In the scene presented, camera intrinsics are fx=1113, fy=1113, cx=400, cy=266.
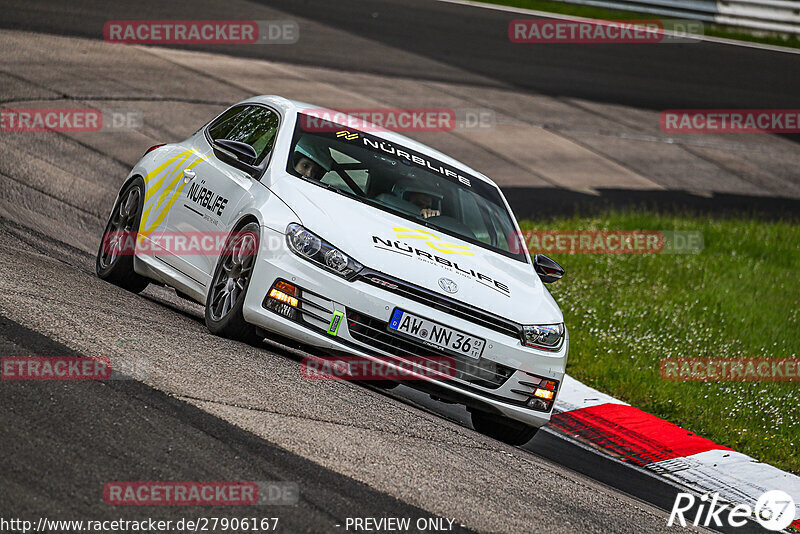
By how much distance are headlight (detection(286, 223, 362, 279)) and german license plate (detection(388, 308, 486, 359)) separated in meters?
0.38

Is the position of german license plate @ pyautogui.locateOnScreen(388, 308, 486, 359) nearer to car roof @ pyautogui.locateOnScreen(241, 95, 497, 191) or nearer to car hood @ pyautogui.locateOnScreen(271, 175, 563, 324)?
car hood @ pyautogui.locateOnScreen(271, 175, 563, 324)

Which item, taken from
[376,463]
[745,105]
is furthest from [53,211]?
[745,105]

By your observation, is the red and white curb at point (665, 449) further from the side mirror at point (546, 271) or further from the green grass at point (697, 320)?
the side mirror at point (546, 271)

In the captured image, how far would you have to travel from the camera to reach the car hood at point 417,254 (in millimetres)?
6578

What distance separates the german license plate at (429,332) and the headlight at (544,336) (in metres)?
0.46

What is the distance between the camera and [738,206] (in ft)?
57.7

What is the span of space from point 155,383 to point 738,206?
45.1 ft

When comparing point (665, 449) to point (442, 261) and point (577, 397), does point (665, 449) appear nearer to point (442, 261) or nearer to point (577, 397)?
point (577, 397)

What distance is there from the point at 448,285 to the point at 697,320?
5311 mm

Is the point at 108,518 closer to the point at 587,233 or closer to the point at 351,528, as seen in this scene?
the point at 351,528

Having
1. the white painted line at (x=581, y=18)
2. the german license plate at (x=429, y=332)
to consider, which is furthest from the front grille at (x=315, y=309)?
the white painted line at (x=581, y=18)

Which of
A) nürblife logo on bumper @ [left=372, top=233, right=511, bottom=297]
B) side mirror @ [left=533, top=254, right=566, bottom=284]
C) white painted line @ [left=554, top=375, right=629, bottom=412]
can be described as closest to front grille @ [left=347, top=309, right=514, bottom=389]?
nürblife logo on bumper @ [left=372, top=233, right=511, bottom=297]

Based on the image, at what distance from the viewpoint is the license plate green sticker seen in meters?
6.41

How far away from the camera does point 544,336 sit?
6.86 meters
